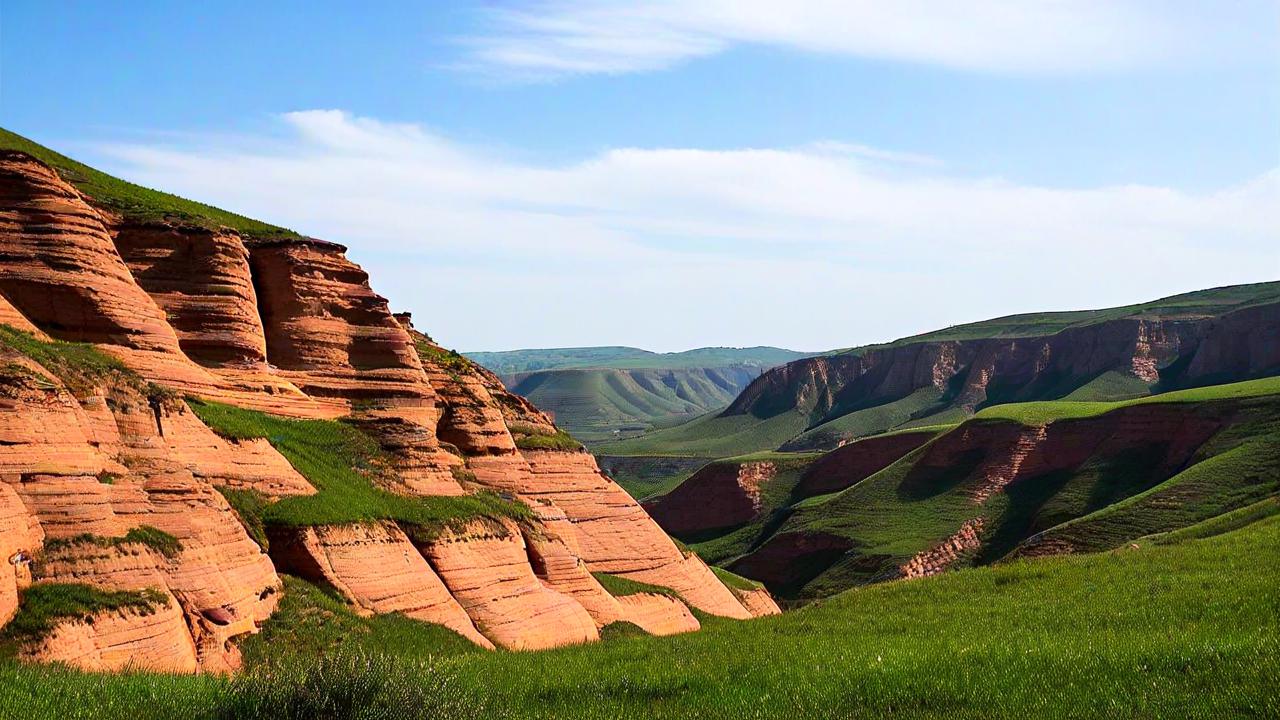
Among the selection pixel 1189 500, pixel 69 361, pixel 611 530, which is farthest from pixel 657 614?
pixel 1189 500

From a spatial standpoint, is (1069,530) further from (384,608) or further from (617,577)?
(384,608)

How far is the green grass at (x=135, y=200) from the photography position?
3906cm

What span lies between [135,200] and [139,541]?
22.5 metres

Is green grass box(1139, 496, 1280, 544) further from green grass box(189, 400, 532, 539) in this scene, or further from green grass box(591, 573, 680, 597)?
green grass box(189, 400, 532, 539)

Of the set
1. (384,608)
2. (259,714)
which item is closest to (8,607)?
(259,714)

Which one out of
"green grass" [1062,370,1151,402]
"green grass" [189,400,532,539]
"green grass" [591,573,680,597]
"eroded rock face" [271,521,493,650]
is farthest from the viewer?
"green grass" [1062,370,1151,402]

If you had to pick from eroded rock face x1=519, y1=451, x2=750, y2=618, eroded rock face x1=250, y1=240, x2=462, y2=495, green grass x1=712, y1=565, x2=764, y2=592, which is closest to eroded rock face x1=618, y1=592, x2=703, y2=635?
eroded rock face x1=519, y1=451, x2=750, y2=618

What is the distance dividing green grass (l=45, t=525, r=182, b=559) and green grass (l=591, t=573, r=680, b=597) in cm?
2256

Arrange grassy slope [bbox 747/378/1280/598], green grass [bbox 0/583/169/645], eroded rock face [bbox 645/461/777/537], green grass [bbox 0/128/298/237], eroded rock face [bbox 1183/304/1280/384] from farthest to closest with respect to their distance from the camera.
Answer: eroded rock face [bbox 1183/304/1280/384]
eroded rock face [bbox 645/461/777/537]
grassy slope [bbox 747/378/1280/598]
green grass [bbox 0/128/298/237]
green grass [bbox 0/583/169/645]

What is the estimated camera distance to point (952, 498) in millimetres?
91188

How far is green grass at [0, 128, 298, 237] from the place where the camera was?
3906 centimetres

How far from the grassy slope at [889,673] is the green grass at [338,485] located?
4.73m

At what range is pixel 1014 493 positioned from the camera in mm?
88938

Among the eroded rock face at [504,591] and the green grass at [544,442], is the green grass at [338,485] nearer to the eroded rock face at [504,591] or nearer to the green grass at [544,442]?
the eroded rock face at [504,591]
